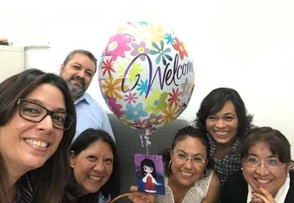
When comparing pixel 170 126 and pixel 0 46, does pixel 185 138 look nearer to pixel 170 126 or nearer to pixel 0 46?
pixel 170 126

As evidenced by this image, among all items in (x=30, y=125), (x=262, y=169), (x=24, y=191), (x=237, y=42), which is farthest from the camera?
(x=237, y=42)

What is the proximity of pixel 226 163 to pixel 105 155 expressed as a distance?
611 mm

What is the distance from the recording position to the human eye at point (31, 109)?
1.06 meters

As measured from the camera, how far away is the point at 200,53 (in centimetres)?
220

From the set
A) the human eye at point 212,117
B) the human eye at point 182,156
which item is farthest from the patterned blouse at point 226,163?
the human eye at point 182,156

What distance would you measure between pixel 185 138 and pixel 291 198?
1.70 feet

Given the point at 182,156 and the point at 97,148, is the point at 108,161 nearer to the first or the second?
the point at 97,148

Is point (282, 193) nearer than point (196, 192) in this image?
Yes

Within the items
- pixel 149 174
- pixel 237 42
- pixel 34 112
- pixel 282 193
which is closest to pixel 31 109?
pixel 34 112

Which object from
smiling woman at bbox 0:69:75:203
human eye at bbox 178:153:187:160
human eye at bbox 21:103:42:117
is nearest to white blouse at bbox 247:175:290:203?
human eye at bbox 178:153:187:160

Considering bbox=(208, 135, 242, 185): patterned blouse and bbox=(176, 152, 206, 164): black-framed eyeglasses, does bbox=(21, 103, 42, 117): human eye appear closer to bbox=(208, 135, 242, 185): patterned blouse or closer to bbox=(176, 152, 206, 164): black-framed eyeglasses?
bbox=(176, 152, 206, 164): black-framed eyeglasses

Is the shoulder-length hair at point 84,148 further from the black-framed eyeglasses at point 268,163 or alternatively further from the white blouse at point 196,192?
the black-framed eyeglasses at point 268,163

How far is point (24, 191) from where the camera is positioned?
49.5 inches

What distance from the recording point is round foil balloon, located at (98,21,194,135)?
1.29m
